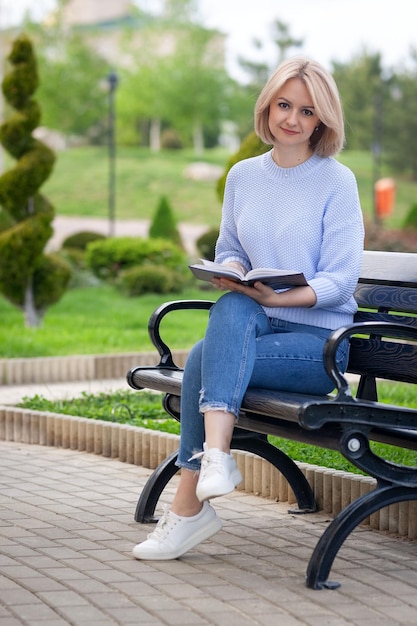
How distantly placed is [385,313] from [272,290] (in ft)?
2.63

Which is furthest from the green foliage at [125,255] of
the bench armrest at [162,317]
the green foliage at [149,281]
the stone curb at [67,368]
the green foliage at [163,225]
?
the bench armrest at [162,317]

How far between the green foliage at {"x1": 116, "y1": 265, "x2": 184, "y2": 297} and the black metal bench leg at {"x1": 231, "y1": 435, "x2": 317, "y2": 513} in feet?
37.8

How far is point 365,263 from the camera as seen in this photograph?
4730mm

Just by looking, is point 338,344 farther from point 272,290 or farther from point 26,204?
point 26,204

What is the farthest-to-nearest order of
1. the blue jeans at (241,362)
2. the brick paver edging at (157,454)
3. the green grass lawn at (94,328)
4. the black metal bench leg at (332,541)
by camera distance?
the green grass lawn at (94,328)
the brick paver edging at (157,454)
the blue jeans at (241,362)
the black metal bench leg at (332,541)

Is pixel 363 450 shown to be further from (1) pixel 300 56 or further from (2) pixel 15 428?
(2) pixel 15 428

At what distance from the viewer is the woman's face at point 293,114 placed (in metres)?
4.10

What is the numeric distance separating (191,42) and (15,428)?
5522 cm

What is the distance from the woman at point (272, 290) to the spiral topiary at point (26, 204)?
7132 mm

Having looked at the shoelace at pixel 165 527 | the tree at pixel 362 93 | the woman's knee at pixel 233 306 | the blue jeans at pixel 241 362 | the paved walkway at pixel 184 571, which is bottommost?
the paved walkway at pixel 184 571

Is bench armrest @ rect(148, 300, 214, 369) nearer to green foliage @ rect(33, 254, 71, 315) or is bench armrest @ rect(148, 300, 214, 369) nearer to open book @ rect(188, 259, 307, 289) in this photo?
open book @ rect(188, 259, 307, 289)

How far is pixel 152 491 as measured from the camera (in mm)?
4434

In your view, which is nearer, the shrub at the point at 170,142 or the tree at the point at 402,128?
the tree at the point at 402,128

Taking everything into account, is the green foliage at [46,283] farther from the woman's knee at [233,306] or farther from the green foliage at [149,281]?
the woman's knee at [233,306]
